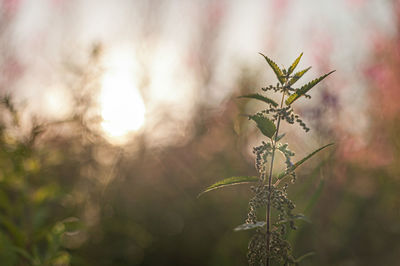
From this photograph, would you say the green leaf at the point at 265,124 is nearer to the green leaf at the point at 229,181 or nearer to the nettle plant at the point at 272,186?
the nettle plant at the point at 272,186

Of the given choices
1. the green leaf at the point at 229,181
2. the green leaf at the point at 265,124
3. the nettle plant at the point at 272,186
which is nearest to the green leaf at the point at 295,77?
the nettle plant at the point at 272,186

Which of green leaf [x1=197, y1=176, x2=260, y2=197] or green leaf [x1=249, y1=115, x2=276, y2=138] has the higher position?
green leaf [x1=249, y1=115, x2=276, y2=138]

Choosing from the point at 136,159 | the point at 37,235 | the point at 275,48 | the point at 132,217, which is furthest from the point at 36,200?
the point at 275,48

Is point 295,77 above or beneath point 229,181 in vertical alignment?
above

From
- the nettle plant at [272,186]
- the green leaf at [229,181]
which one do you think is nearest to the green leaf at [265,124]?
the nettle plant at [272,186]

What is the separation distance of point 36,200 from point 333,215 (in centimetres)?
212

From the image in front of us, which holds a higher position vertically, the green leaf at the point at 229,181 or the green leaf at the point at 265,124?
the green leaf at the point at 265,124

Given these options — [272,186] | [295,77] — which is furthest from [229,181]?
[295,77]

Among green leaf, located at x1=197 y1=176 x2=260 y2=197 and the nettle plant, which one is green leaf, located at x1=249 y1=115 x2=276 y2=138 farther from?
green leaf, located at x1=197 y1=176 x2=260 y2=197

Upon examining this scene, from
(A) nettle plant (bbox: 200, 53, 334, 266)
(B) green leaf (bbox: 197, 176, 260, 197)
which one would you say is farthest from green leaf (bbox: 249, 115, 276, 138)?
(B) green leaf (bbox: 197, 176, 260, 197)

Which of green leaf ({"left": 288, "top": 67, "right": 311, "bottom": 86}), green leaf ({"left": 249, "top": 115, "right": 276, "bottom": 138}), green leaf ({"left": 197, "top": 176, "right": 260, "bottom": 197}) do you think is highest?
green leaf ({"left": 288, "top": 67, "right": 311, "bottom": 86})

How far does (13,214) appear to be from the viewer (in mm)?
2006

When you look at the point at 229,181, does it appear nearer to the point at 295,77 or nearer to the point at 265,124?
the point at 265,124

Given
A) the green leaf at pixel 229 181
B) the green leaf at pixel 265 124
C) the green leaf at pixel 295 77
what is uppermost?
the green leaf at pixel 295 77
